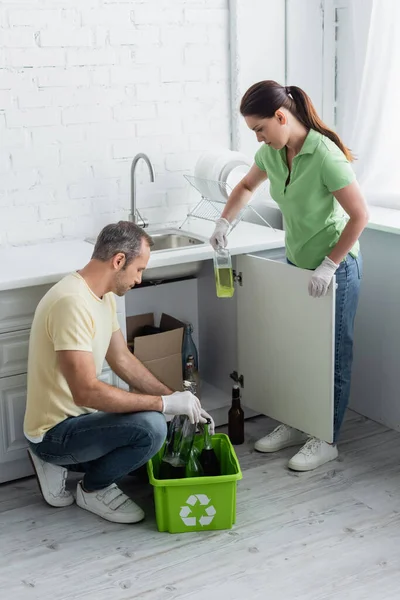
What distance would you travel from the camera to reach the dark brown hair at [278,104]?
271 cm

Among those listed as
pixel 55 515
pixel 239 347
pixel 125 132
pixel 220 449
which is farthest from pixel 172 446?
pixel 125 132

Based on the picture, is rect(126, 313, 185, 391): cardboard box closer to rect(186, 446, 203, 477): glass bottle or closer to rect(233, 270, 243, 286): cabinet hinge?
rect(233, 270, 243, 286): cabinet hinge

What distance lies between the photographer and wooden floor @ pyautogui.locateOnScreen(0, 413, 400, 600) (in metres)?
2.37

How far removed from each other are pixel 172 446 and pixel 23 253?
950 millimetres

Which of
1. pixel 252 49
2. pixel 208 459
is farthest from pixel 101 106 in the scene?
pixel 208 459

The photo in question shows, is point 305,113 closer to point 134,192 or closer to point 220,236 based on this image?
point 220,236

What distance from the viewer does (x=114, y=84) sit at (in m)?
3.35

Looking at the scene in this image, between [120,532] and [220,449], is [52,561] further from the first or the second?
[220,449]

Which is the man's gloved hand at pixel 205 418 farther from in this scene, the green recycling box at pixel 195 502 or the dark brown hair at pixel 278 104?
the dark brown hair at pixel 278 104

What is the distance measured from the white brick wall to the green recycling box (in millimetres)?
1209

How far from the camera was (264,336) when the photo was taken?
3152mm

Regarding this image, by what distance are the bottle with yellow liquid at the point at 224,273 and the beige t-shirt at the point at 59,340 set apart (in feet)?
1.66

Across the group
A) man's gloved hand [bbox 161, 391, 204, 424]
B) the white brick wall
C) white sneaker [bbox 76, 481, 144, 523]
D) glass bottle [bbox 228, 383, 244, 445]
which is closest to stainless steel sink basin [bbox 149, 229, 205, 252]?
the white brick wall

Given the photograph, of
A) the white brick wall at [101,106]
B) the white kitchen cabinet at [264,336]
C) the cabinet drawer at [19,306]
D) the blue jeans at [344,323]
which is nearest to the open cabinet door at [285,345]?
the white kitchen cabinet at [264,336]
